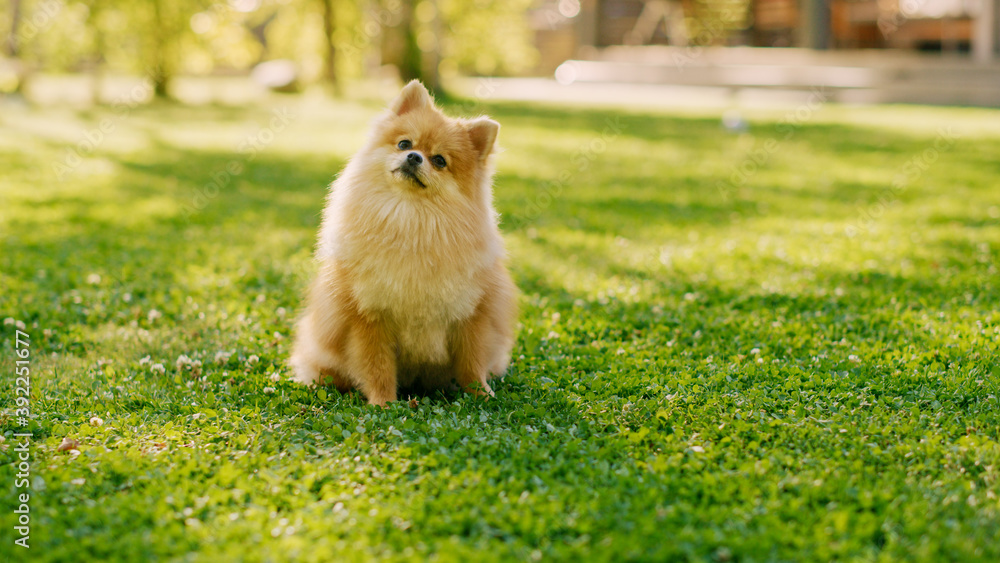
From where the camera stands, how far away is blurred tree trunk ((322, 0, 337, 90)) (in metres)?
26.2

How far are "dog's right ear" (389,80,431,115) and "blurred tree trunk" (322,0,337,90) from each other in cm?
2375

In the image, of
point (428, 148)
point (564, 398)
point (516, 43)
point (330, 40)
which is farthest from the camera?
point (516, 43)

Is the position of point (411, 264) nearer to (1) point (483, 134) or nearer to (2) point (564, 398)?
(1) point (483, 134)

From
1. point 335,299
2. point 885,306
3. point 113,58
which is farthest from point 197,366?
point 113,58

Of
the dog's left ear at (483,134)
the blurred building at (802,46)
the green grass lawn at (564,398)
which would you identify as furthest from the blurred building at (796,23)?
the dog's left ear at (483,134)

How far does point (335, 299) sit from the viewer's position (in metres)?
4.02

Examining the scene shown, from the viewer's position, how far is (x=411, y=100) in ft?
13.7

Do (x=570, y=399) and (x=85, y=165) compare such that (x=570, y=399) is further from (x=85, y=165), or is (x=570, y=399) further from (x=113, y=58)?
(x=113, y=58)

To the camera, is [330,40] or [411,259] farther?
[330,40]

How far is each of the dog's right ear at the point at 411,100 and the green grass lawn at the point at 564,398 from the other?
154cm

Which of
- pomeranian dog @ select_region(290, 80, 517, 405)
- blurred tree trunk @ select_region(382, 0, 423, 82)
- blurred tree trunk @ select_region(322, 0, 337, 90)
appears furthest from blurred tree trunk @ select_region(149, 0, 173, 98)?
pomeranian dog @ select_region(290, 80, 517, 405)

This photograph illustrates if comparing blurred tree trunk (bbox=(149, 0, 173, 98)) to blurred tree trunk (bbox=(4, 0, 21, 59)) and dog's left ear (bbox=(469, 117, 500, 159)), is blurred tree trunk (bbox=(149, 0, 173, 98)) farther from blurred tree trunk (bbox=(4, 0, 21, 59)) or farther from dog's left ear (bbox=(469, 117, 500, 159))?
dog's left ear (bbox=(469, 117, 500, 159))

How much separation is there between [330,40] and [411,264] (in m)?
24.5

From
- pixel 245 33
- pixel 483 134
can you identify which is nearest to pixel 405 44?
pixel 245 33
